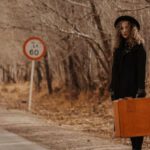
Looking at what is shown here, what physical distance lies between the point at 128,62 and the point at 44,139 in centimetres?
455

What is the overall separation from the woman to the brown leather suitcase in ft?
1.22

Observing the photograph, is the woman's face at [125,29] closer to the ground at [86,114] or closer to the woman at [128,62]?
the woman at [128,62]

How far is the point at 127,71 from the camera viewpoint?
8.81 m

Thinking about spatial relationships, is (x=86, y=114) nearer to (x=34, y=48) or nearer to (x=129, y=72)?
(x=34, y=48)

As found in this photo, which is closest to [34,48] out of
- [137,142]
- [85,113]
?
[85,113]

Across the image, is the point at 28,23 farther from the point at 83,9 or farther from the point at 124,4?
the point at 124,4

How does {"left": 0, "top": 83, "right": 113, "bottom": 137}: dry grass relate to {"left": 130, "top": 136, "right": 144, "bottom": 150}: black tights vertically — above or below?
below

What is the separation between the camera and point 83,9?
22.6 meters

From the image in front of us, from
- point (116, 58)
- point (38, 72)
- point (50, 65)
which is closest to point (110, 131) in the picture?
point (116, 58)

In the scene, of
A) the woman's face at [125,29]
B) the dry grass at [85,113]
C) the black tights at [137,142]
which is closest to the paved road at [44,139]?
the dry grass at [85,113]

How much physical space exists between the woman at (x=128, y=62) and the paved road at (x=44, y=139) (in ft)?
8.39

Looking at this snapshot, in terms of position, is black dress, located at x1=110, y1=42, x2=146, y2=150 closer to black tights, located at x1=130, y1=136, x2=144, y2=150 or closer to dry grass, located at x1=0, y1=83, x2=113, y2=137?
black tights, located at x1=130, y1=136, x2=144, y2=150

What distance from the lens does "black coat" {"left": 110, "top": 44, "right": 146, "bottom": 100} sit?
8.66 metres

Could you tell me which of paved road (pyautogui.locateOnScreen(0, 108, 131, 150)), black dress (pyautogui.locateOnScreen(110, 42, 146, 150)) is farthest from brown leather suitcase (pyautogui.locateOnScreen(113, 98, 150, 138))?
paved road (pyautogui.locateOnScreen(0, 108, 131, 150))
